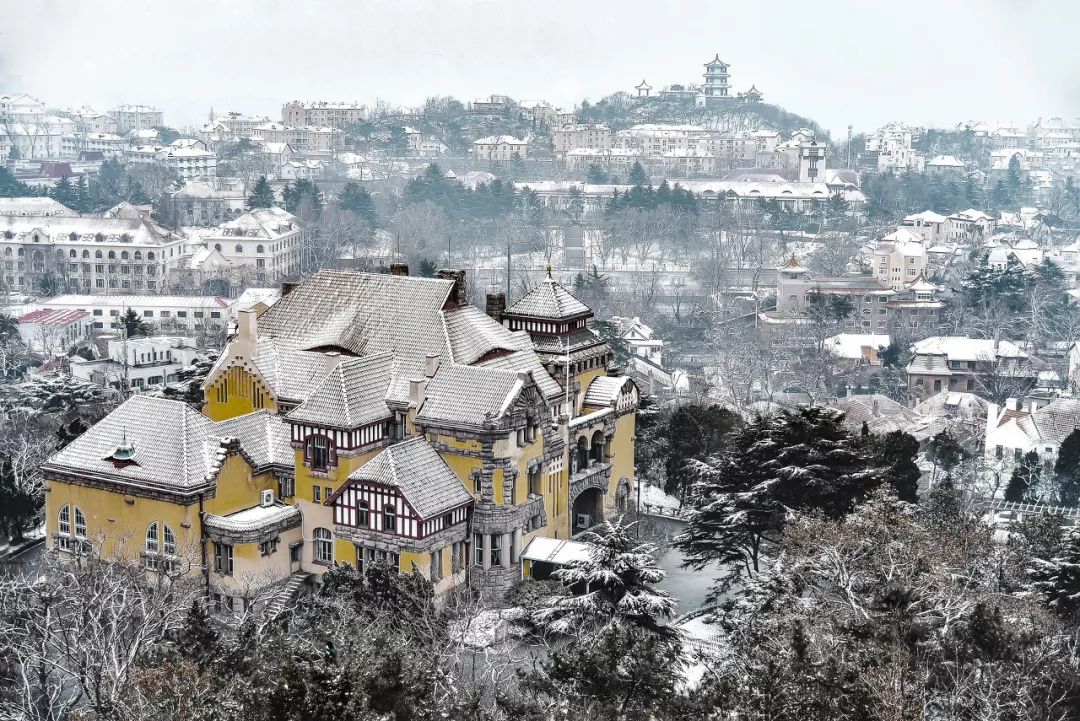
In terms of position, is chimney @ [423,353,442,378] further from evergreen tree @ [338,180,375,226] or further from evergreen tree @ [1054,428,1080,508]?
evergreen tree @ [338,180,375,226]

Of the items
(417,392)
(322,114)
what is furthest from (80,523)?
(322,114)

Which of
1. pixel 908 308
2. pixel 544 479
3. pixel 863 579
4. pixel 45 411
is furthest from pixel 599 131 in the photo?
pixel 863 579

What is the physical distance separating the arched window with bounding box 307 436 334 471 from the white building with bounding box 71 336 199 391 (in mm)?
29979

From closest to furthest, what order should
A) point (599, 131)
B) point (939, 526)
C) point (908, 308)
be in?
point (939, 526), point (908, 308), point (599, 131)

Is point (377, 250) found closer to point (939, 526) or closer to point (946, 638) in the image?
point (939, 526)

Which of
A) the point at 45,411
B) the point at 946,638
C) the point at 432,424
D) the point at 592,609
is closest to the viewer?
the point at 946,638

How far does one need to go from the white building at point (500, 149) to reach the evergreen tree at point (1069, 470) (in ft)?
360

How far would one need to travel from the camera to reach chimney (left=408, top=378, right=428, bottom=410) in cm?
3619

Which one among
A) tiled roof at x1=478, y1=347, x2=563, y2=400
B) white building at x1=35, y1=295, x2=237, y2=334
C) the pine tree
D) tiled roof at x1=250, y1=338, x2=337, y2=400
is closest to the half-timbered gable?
tiled roof at x1=478, y1=347, x2=563, y2=400

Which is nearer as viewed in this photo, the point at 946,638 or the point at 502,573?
the point at 946,638

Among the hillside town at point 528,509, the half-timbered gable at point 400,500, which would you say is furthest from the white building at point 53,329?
the half-timbered gable at point 400,500

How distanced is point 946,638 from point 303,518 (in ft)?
57.7

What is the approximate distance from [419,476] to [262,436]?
16.8 feet

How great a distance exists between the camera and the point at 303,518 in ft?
119
